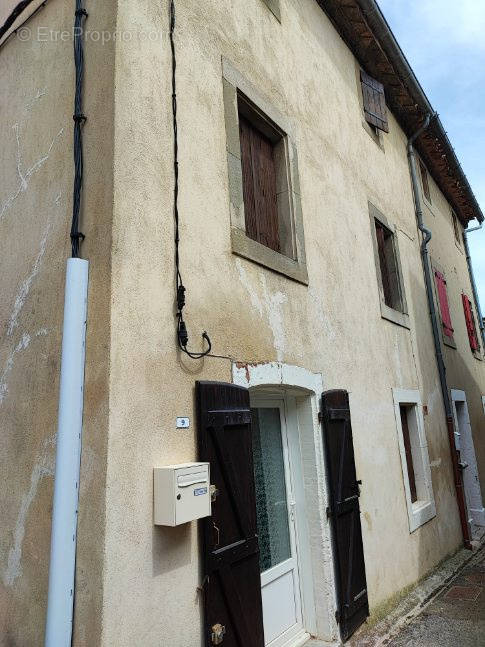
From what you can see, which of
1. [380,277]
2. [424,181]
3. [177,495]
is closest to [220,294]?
[177,495]

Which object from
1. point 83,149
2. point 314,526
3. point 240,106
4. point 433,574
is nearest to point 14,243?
point 83,149

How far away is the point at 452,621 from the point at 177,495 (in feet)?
12.4

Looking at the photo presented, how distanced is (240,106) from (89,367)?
2900mm

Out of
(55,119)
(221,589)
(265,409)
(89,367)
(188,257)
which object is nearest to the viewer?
(89,367)

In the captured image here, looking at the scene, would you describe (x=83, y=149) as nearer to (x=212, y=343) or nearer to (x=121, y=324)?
(x=121, y=324)

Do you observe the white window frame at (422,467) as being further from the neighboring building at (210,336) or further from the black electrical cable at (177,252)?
the black electrical cable at (177,252)

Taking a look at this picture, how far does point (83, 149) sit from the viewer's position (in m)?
3.18

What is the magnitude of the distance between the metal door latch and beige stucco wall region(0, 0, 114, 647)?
2.66 ft

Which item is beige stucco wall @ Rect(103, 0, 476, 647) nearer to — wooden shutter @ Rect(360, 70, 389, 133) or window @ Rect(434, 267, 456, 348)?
wooden shutter @ Rect(360, 70, 389, 133)

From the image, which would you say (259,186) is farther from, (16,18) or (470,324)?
(470,324)

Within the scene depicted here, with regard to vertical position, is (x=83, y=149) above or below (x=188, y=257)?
above

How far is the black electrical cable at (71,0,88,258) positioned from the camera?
2969 mm

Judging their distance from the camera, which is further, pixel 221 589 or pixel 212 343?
pixel 212 343

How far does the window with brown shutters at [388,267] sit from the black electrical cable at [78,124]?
183 inches
